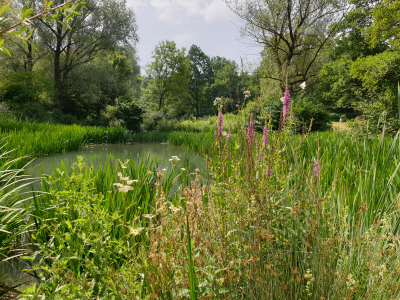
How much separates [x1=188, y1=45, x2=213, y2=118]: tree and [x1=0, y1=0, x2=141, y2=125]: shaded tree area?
17384mm

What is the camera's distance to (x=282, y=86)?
16094mm

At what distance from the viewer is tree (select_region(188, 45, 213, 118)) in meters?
36.5

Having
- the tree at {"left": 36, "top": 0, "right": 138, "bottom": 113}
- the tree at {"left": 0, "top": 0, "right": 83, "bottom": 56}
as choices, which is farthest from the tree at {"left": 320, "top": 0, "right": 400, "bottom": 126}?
the tree at {"left": 36, "top": 0, "right": 138, "bottom": 113}

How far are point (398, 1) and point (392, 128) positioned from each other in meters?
5.16

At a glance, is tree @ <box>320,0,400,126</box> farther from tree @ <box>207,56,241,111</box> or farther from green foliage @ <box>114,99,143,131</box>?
tree @ <box>207,56,241,111</box>

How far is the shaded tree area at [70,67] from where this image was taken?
14.9 meters

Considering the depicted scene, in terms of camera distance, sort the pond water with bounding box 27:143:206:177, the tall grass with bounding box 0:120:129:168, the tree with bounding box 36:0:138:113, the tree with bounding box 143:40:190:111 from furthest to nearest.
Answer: the tree with bounding box 143:40:190:111, the tree with bounding box 36:0:138:113, the tall grass with bounding box 0:120:129:168, the pond water with bounding box 27:143:206:177

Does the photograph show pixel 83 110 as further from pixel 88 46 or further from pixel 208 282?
pixel 208 282

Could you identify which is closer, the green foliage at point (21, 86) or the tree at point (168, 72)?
the green foliage at point (21, 86)

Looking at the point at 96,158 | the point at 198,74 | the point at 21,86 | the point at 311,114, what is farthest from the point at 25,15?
the point at 198,74

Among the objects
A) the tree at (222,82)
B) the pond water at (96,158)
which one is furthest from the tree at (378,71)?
the tree at (222,82)

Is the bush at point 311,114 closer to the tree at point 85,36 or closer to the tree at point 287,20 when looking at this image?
the tree at point 287,20

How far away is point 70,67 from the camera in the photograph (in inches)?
698

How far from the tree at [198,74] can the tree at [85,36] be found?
17179 millimetres
